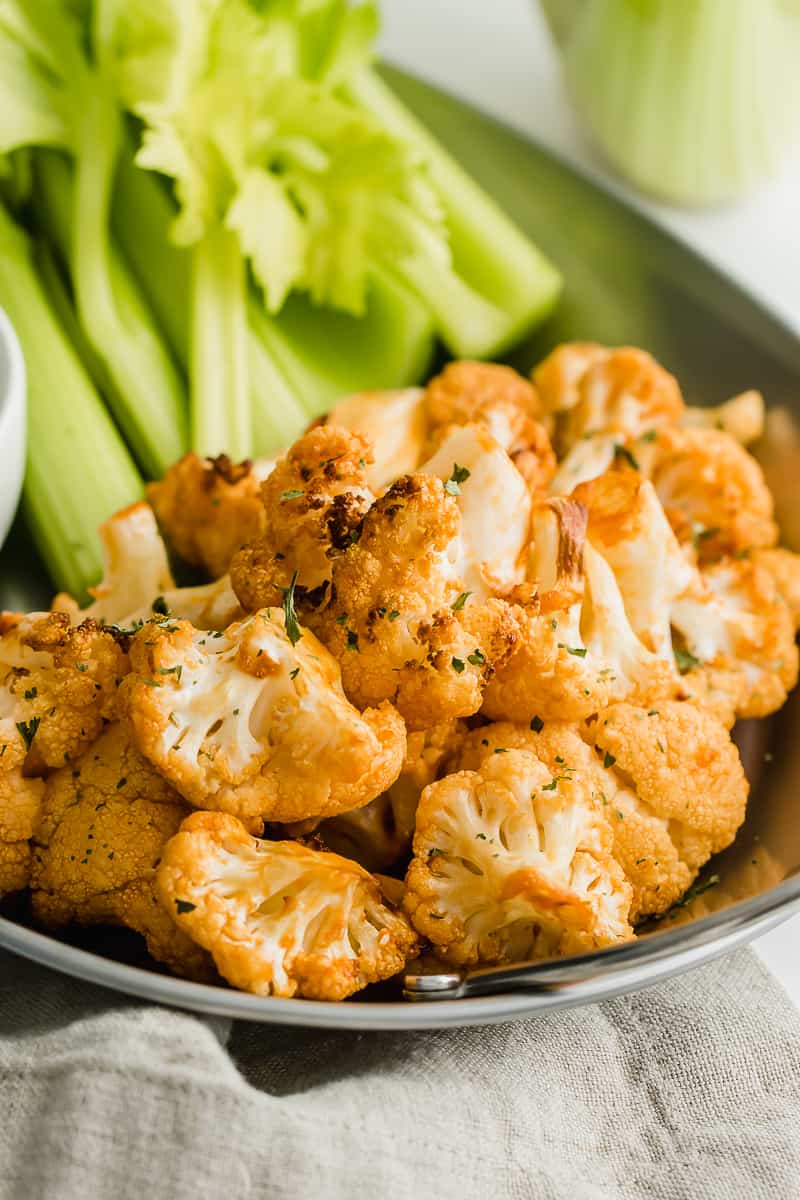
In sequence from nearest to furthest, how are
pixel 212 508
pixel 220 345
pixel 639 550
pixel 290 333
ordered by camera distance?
pixel 639 550
pixel 212 508
pixel 220 345
pixel 290 333

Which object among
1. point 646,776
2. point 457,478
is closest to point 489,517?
point 457,478

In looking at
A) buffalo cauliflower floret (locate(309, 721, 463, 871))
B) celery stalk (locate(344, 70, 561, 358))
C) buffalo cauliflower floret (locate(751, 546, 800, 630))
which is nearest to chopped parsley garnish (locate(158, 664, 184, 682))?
buffalo cauliflower floret (locate(309, 721, 463, 871))

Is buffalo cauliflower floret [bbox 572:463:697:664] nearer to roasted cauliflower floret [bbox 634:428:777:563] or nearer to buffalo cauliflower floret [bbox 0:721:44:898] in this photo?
roasted cauliflower floret [bbox 634:428:777:563]

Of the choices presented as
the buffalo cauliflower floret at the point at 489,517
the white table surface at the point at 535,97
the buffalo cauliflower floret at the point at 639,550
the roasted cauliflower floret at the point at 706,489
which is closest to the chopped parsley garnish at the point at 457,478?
the buffalo cauliflower floret at the point at 489,517

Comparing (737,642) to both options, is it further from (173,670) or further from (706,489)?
(173,670)

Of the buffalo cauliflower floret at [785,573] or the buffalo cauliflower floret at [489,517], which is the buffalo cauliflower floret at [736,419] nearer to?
the buffalo cauliflower floret at [785,573]

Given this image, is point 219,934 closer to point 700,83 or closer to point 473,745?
point 473,745
